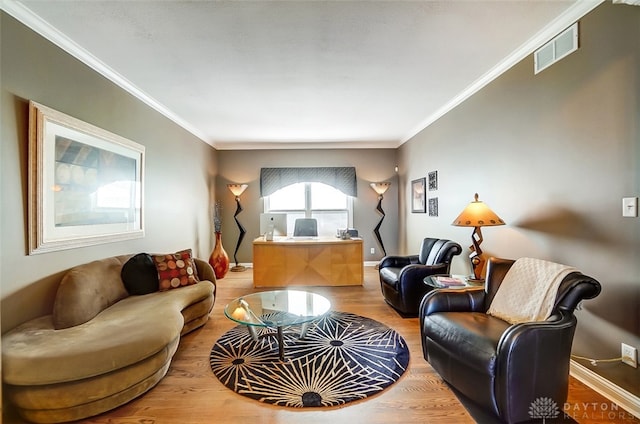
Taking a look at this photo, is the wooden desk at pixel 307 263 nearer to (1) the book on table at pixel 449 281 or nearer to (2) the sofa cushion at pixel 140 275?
(2) the sofa cushion at pixel 140 275

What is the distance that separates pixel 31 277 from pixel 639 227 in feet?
13.2

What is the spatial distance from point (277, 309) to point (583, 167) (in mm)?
2651

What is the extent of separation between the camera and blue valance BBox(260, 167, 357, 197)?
6.02 m

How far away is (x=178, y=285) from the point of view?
2.99 metres

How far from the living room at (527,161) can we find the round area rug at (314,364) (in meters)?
1.38

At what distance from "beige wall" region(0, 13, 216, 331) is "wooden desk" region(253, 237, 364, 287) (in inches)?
55.5

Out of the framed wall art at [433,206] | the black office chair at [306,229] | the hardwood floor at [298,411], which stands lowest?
the hardwood floor at [298,411]

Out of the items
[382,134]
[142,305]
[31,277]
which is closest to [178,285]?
[142,305]

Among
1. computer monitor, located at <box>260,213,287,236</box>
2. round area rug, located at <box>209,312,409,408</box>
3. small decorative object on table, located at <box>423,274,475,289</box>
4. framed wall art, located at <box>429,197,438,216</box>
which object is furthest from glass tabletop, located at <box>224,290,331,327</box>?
framed wall art, located at <box>429,197,438,216</box>

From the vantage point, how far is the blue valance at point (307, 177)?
19.7ft

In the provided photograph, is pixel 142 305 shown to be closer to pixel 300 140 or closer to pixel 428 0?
pixel 428 0

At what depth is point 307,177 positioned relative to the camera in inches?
238

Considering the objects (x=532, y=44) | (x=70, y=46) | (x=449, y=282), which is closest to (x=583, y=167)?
(x=532, y=44)

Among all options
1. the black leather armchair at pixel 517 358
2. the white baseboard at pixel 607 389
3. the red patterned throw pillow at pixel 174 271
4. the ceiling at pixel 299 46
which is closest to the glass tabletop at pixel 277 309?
the red patterned throw pillow at pixel 174 271
